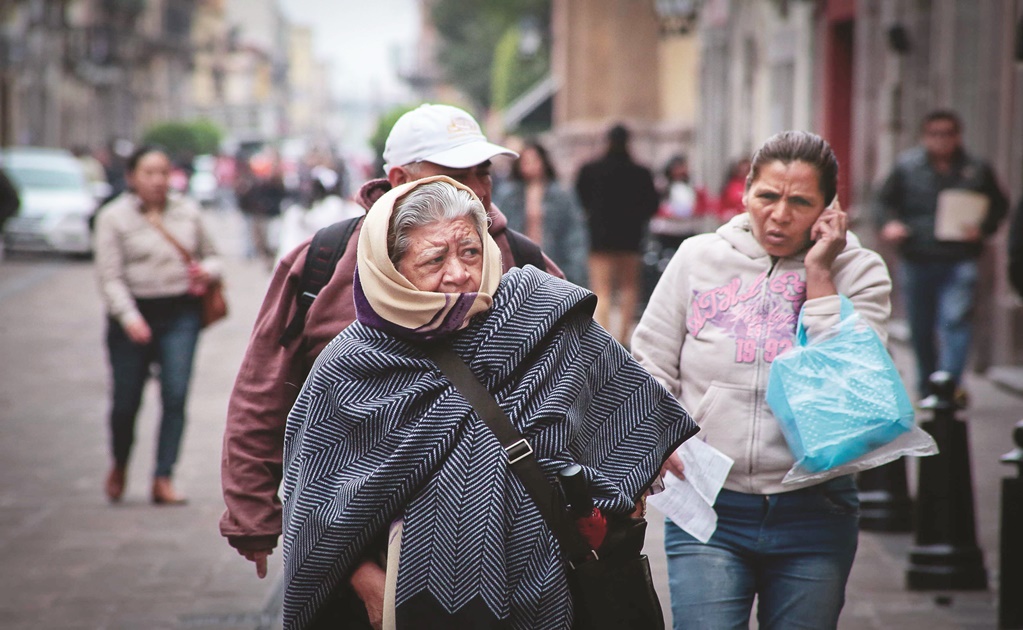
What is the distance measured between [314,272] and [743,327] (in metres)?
1.03

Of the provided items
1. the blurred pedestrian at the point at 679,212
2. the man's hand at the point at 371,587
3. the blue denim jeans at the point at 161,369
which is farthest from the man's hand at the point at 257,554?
the blurred pedestrian at the point at 679,212

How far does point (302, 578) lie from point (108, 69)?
66328 mm

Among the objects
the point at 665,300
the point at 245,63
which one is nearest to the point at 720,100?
the point at 665,300

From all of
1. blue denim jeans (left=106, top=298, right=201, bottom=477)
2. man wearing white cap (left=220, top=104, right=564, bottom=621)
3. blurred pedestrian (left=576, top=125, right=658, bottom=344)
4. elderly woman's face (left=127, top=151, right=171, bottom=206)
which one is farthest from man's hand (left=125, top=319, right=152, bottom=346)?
blurred pedestrian (left=576, top=125, right=658, bottom=344)

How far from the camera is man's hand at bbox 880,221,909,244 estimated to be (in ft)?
30.7

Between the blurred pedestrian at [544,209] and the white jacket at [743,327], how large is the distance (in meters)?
7.24

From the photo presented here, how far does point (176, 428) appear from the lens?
25.4 ft

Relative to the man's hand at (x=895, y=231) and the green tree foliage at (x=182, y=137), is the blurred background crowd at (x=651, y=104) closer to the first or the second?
the man's hand at (x=895, y=231)

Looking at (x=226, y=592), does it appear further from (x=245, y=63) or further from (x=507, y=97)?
→ (x=245, y=63)

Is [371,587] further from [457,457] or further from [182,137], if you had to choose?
[182,137]

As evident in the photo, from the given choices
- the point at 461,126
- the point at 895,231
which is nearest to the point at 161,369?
the point at 461,126

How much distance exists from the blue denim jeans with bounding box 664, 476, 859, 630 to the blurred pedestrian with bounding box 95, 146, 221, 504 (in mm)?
4571

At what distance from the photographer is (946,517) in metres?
5.96

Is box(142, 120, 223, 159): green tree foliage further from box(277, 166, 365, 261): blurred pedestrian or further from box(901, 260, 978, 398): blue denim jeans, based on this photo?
box(901, 260, 978, 398): blue denim jeans
